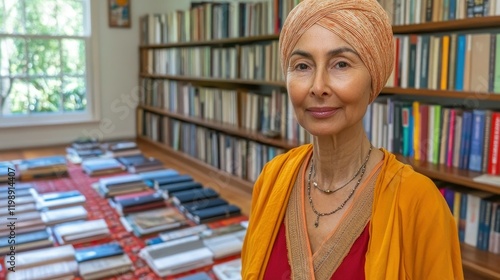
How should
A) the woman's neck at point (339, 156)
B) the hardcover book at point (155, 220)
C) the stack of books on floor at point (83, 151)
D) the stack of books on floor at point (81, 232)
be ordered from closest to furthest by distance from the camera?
the woman's neck at point (339, 156) < the stack of books on floor at point (81, 232) < the hardcover book at point (155, 220) < the stack of books on floor at point (83, 151)

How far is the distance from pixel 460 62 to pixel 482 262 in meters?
0.79

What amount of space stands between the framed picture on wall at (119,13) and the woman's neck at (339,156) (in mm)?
4264

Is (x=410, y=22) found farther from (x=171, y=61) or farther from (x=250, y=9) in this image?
(x=171, y=61)

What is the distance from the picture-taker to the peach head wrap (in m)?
0.74

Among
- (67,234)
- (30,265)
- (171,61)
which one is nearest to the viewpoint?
(30,265)

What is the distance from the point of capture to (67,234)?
6.60ft

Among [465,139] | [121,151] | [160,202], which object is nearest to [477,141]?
[465,139]

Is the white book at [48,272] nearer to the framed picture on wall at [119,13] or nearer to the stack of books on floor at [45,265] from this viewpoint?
the stack of books on floor at [45,265]

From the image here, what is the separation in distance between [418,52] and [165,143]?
282 cm

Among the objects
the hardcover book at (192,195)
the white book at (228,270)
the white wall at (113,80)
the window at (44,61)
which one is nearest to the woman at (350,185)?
the white book at (228,270)

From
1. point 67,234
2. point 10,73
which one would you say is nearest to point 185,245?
point 67,234

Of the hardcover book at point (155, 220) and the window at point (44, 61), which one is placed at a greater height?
the window at point (44, 61)

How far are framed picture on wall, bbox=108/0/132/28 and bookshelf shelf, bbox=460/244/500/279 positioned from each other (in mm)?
4043

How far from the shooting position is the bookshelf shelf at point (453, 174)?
1.67m
